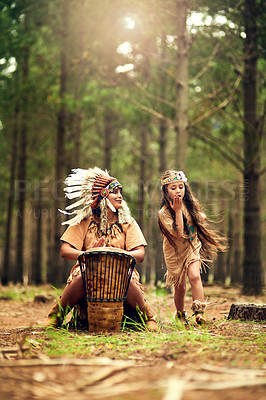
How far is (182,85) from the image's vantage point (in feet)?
29.7

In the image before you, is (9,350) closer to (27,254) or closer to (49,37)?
(49,37)

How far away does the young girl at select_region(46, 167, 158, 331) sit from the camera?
179 inches

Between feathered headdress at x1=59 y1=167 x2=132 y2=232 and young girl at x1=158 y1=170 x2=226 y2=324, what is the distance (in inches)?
24.3

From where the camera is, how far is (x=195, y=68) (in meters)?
11.1

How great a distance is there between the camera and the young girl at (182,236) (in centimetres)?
521

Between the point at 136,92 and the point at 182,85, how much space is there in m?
3.01

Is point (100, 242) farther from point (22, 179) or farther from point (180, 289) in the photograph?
point (22, 179)

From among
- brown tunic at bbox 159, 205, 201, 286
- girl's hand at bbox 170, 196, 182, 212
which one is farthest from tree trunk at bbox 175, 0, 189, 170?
girl's hand at bbox 170, 196, 182, 212

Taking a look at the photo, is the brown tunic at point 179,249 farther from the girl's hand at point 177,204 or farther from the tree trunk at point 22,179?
the tree trunk at point 22,179

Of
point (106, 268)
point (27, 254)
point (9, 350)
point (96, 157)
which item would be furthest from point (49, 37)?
point (27, 254)

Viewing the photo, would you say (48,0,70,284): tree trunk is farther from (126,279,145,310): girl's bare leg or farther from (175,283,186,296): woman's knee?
(126,279,145,310): girl's bare leg

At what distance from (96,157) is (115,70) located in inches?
297

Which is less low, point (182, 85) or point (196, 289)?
point (182, 85)

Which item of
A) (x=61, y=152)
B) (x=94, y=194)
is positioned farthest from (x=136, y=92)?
(x=94, y=194)
